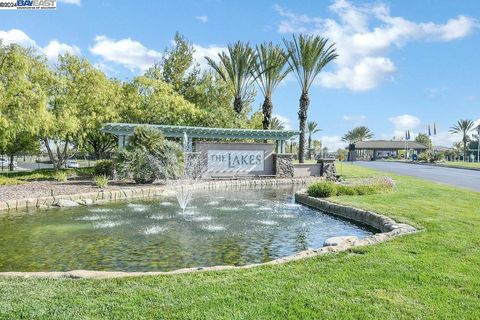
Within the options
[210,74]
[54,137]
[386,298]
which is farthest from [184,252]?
[210,74]

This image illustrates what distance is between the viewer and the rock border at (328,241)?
6.18 m

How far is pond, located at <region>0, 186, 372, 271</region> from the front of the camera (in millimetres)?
8156

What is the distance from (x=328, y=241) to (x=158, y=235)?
13.7 feet

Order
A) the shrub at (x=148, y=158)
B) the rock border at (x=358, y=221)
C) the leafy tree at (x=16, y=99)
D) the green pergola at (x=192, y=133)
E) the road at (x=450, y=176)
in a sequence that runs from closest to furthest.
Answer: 1. the rock border at (x=358, y=221)
2. the leafy tree at (x=16, y=99)
3. the shrub at (x=148, y=158)
4. the road at (x=450, y=176)
5. the green pergola at (x=192, y=133)

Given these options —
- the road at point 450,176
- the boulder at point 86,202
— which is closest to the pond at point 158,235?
the boulder at point 86,202

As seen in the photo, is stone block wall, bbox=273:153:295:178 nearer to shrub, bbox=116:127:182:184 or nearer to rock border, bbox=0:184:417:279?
shrub, bbox=116:127:182:184

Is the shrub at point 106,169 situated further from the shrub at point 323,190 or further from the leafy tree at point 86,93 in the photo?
the shrub at point 323,190

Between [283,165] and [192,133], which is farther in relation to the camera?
[283,165]

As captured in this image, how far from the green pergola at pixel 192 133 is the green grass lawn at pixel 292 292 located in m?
19.9

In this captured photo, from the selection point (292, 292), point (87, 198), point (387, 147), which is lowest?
point (292, 292)

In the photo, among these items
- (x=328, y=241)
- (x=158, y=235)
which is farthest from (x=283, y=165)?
(x=328, y=241)

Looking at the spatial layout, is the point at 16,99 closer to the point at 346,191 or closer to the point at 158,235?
the point at 158,235

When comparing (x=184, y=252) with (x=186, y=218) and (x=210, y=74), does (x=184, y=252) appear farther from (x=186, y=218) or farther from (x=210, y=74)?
(x=210, y=74)

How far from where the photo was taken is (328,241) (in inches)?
340
